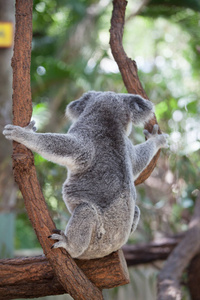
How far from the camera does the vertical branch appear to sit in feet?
7.39

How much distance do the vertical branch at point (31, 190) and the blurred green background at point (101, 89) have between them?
2174 mm

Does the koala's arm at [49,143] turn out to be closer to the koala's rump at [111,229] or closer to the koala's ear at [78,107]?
the koala's rump at [111,229]

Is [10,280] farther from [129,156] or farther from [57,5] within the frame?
[57,5]

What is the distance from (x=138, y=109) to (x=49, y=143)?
808 mm

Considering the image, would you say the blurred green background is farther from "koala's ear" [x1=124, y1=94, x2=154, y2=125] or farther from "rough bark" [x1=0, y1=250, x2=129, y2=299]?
"rough bark" [x1=0, y1=250, x2=129, y2=299]

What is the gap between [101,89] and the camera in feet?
23.6

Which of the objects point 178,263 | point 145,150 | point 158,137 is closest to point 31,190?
point 145,150

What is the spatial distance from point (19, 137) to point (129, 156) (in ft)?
3.02

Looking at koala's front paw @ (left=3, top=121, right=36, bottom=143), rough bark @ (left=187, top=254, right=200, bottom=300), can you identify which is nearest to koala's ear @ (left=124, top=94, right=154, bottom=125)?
koala's front paw @ (left=3, top=121, right=36, bottom=143)

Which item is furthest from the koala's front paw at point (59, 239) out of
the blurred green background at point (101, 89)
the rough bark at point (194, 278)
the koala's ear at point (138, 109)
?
the rough bark at point (194, 278)

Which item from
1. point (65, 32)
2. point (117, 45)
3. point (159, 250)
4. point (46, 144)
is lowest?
point (159, 250)

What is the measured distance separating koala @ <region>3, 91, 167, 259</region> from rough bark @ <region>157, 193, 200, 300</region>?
1575mm

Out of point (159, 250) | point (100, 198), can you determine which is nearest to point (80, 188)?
point (100, 198)

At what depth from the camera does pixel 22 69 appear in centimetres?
232
